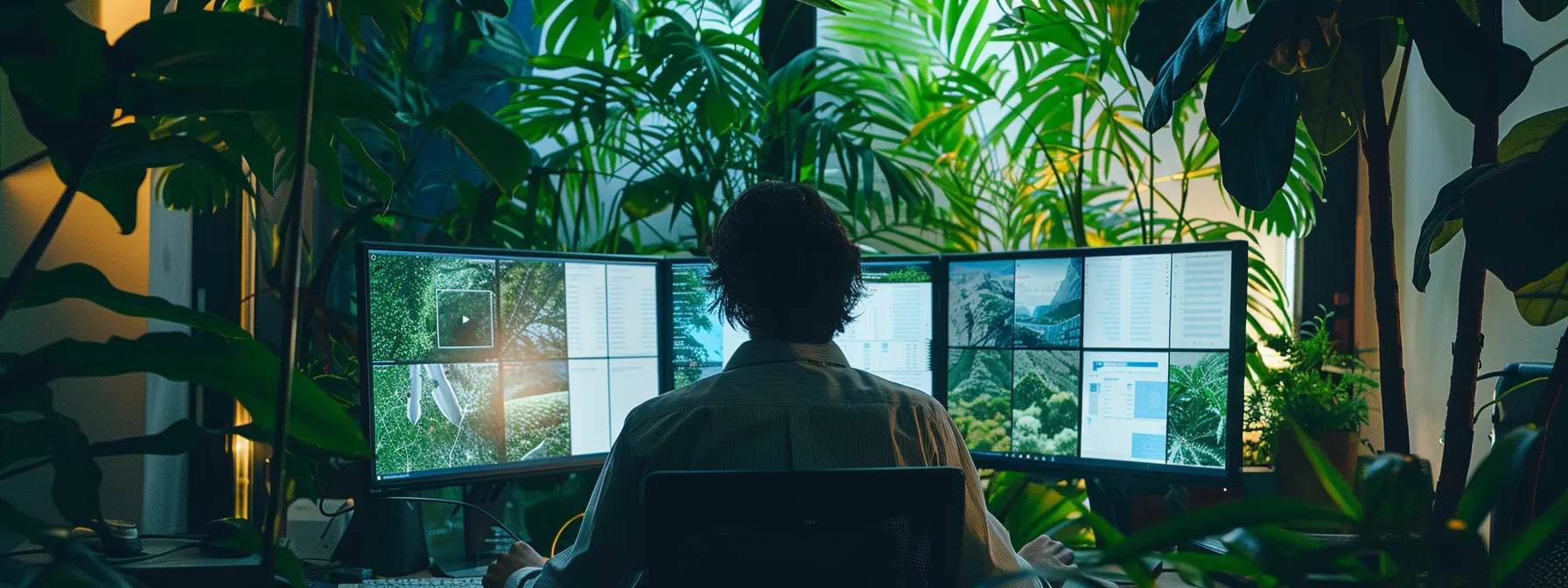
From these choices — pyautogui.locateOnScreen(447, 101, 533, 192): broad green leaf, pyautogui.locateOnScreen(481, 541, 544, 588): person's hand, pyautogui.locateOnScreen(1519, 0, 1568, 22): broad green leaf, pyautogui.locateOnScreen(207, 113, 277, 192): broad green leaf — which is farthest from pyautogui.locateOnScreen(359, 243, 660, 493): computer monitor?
pyautogui.locateOnScreen(1519, 0, 1568, 22): broad green leaf

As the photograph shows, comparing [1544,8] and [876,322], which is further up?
Result: [1544,8]

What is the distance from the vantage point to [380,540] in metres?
1.47

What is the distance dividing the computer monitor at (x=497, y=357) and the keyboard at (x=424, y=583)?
13 centimetres

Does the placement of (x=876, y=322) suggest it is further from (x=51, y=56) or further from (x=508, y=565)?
(x=51, y=56)

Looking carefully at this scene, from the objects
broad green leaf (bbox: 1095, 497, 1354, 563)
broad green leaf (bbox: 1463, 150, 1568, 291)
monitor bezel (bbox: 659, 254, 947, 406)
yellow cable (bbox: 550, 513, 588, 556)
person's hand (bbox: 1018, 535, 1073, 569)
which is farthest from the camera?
monitor bezel (bbox: 659, 254, 947, 406)

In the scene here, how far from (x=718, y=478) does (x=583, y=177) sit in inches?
43.4

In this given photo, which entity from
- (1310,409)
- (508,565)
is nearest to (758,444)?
(508,565)

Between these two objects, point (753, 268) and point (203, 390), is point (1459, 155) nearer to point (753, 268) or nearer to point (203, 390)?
point (753, 268)

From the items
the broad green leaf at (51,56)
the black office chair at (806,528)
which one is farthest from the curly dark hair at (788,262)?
the broad green leaf at (51,56)

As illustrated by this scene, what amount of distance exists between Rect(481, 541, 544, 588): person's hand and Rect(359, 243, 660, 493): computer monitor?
0.28 meters

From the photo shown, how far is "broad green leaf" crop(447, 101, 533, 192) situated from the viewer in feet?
2.69

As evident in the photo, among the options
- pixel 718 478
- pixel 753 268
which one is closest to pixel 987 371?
pixel 753 268

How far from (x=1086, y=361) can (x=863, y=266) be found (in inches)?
15.7

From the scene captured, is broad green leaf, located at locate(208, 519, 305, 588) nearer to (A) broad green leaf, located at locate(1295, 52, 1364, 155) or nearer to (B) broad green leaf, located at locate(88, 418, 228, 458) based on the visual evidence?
(B) broad green leaf, located at locate(88, 418, 228, 458)
